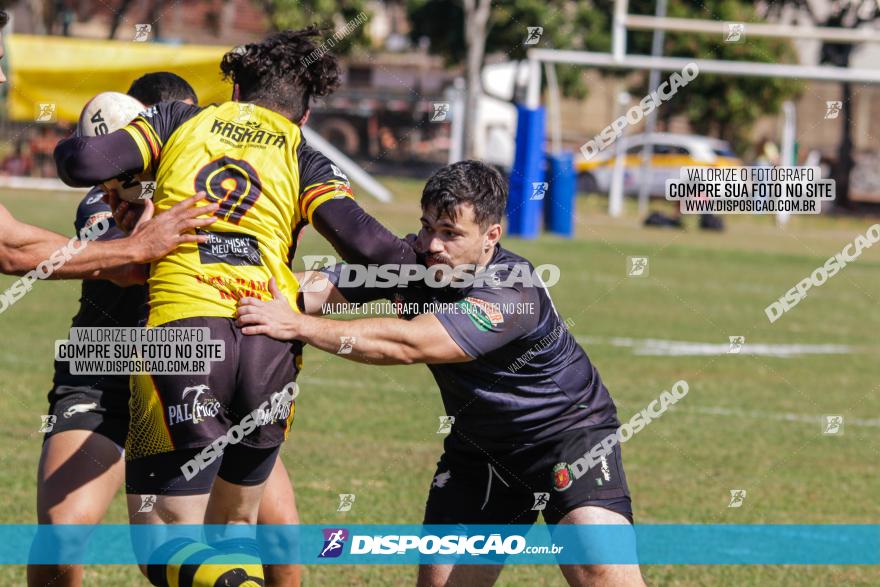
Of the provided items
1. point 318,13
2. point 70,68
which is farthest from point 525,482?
point 318,13

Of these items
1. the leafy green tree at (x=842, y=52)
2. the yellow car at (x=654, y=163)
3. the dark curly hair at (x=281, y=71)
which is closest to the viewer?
the dark curly hair at (x=281, y=71)

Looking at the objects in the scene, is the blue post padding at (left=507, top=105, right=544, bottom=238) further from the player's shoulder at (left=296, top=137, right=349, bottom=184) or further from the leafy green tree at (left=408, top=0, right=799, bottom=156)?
the leafy green tree at (left=408, top=0, right=799, bottom=156)

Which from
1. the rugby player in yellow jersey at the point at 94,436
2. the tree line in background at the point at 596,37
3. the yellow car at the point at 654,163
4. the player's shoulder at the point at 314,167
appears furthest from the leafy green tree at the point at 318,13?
the player's shoulder at the point at 314,167

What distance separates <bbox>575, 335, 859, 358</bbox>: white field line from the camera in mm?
13844

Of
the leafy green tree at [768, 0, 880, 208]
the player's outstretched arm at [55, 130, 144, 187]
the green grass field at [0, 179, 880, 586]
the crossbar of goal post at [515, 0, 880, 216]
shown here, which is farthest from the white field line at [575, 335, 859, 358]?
the leafy green tree at [768, 0, 880, 208]

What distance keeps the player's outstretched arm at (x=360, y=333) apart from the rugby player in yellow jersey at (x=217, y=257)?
2.6 inches

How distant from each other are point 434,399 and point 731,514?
3.77 m

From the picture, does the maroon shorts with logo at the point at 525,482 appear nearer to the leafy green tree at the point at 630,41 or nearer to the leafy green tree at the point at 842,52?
the leafy green tree at the point at 842,52

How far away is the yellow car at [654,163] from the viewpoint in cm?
4069

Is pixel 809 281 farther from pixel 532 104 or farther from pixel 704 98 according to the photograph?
pixel 704 98

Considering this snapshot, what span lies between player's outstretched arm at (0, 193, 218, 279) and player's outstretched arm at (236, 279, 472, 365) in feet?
1.11

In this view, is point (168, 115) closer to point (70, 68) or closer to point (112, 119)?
point (112, 119)

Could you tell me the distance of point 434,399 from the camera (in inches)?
434

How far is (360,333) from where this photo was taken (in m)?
4.57
